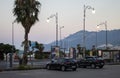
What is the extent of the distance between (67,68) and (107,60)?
24883 millimetres

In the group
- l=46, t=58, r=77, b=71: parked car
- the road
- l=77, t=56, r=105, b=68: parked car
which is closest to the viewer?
the road

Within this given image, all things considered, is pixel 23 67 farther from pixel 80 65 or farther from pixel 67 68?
pixel 80 65

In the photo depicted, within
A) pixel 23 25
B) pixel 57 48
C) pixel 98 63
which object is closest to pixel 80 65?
pixel 98 63

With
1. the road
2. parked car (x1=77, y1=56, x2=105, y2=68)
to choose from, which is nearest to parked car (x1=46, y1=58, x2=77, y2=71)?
the road

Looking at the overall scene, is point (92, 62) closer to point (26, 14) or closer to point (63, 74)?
point (26, 14)

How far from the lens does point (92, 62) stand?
4253 cm

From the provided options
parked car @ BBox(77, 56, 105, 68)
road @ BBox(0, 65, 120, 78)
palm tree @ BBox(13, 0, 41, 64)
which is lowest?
road @ BBox(0, 65, 120, 78)

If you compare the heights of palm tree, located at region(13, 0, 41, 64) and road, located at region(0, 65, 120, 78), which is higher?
palm tree, located at region(13, 0, 41, 64)

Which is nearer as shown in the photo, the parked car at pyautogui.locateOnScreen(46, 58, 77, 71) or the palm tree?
the parked car at pyautogui.locateOnScreen(46, 58, 77, 71)

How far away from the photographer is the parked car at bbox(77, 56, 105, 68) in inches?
1661

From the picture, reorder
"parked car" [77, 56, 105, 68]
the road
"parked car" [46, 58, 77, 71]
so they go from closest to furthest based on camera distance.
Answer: the road, "parked car" [46, 58, 77, 71], "parked car" [77, 56, 105, 68]

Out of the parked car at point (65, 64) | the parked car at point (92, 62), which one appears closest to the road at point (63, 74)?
the parked car at point (65, 64)

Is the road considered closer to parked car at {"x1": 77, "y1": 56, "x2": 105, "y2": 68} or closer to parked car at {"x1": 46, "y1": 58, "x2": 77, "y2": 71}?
parked car at {"x1": 46, "y1": 58, "x2": 77, "y2": 71}

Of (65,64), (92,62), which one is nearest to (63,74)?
(65,64)
